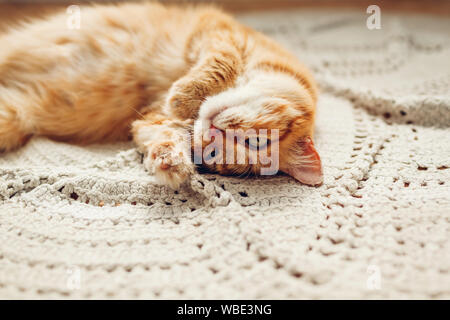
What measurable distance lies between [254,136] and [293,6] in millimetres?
1749

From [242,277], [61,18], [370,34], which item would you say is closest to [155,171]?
[242,277]

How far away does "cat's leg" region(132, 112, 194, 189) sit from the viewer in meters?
0.99

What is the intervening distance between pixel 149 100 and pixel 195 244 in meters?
0.78

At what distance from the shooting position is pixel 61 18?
5.00ft

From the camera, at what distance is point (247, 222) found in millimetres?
834

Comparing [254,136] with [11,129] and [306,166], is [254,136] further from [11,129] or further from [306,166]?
[11,129]

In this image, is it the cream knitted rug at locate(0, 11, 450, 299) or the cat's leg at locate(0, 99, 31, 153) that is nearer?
the cream knitted rug at locate(0, 11, 450, 299)

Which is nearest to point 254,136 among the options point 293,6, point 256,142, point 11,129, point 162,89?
point 256,142

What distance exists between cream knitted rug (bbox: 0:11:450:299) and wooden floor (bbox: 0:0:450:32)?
4.19 ft

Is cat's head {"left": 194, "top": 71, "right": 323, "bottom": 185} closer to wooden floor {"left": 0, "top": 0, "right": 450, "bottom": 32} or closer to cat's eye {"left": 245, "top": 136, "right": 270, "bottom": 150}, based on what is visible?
cat's eye {"left": 245, "top": 136, "right": 270, "bottom": 150}

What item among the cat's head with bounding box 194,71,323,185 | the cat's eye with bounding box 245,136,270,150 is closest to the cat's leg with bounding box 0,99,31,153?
the cat's head with bounding box 194,71,323,185

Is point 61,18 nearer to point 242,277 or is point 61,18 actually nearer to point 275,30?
point 275,30

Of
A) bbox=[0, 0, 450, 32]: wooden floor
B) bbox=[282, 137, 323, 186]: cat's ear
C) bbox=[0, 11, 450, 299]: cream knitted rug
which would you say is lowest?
bbox=[0, 11, 450, 299]: cream knitted rug

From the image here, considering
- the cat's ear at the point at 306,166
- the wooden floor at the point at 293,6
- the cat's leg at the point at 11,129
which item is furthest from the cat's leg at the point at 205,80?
the wooden floor at the point at 293,6
